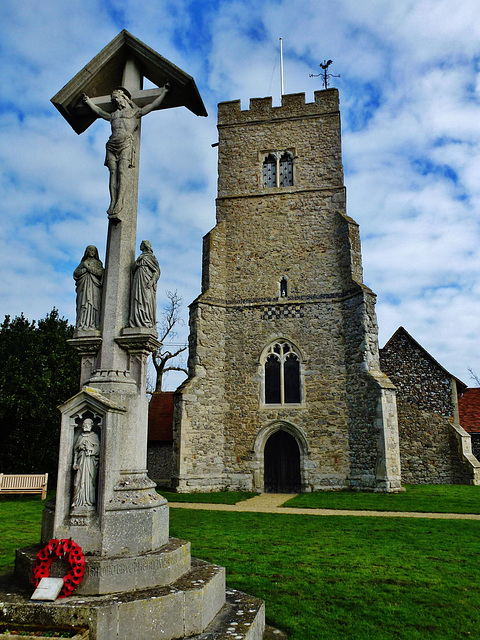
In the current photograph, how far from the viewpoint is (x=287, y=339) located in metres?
17.2

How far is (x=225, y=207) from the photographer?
19219mm

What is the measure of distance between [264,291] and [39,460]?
32.7ft

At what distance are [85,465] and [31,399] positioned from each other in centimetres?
1382

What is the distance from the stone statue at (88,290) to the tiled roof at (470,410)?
18957mm

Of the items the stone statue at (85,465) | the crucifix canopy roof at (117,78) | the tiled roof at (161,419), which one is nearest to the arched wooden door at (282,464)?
the tiled roof at (161,419)

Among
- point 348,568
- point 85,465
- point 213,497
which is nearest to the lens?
point 85,465

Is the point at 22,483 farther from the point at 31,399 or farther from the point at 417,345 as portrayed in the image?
the point at 417,345

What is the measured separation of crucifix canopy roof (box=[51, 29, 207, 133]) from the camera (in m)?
4.95

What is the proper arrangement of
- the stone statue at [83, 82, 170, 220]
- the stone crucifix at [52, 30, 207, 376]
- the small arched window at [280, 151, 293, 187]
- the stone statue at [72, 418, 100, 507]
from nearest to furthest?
the stone statue at [72, 418, 100, 507] < the stone crucifix at [52, 30, 207, 376] < the stone statue at [83, 82, 170, 220] < the small arched window at [280, 151, 293, 187]

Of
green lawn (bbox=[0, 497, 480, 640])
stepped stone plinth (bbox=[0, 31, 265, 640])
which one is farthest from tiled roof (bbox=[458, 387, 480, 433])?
stepped stone plinth (bbox=[0, 31, 265, 640])

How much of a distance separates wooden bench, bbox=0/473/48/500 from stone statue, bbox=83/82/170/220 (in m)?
11.8

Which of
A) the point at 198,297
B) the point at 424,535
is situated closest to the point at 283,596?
the point at 424,535

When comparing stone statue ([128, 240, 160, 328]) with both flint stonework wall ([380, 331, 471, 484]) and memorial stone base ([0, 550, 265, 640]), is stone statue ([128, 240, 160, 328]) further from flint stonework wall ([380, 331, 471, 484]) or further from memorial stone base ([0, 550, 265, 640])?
flint stonework wall ([380, 331, 471, 484])

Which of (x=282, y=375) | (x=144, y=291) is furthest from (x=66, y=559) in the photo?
(x=282, y=375)
